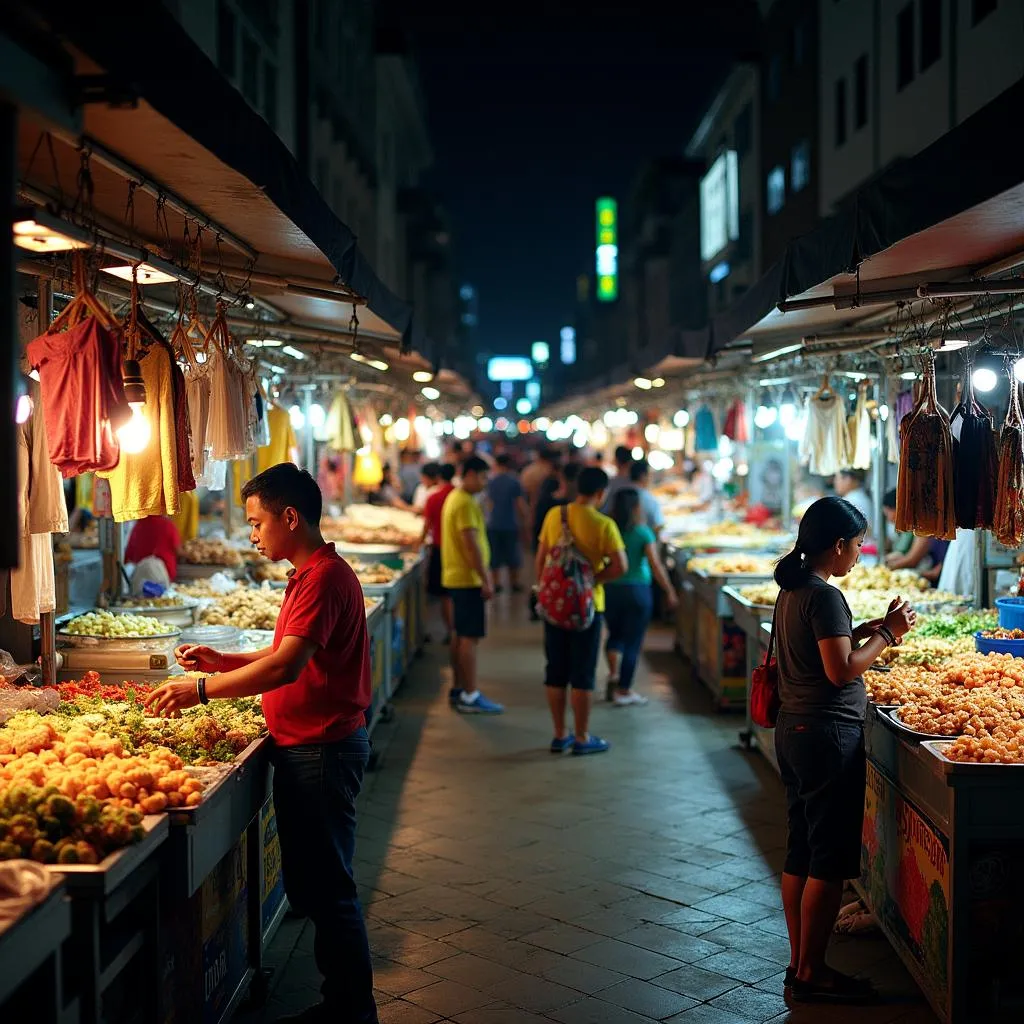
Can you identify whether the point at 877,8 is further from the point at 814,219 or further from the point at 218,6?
the point at 218,6

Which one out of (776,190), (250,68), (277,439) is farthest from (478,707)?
(776,190)

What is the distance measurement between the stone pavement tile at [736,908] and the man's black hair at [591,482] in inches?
154

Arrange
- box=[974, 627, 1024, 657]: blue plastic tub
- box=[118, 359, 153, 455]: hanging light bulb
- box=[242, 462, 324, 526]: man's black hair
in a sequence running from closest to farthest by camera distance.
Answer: box=[118, 359, 153, 455]: hanging light bulb → box=[242, 462, 324, 526]: man's black hair → box=[974, 627, 1024, 657]: blue plastic tub

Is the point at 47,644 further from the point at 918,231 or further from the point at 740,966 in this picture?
the point at 918,231

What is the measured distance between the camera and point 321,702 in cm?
491

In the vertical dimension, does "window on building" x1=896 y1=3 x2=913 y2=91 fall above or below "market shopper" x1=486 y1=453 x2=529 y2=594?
above

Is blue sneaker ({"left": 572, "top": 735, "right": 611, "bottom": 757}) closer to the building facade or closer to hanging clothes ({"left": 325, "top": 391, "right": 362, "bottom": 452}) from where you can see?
hanging clothes ({"left": 325, "top": 391, "right": 362, "bottom": 452})

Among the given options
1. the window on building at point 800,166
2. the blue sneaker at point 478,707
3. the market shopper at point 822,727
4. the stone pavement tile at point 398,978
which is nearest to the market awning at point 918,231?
the market shopper at point 822,727

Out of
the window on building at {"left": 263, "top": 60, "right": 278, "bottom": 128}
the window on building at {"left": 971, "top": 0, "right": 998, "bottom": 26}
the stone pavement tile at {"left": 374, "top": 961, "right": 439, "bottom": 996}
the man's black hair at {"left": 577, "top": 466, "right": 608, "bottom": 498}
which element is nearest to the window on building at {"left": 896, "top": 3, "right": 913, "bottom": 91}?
the window on building at {"left": 971, "top": 0, "right": 998, "bottom": 26}

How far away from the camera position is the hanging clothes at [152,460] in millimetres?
5230

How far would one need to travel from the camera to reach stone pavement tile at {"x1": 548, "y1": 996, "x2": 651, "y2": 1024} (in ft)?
16.8

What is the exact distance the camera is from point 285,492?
16.2 ft

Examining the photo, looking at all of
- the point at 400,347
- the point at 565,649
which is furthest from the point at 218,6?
the point at 565,649

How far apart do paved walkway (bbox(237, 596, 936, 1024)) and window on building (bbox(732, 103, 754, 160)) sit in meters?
26.5
